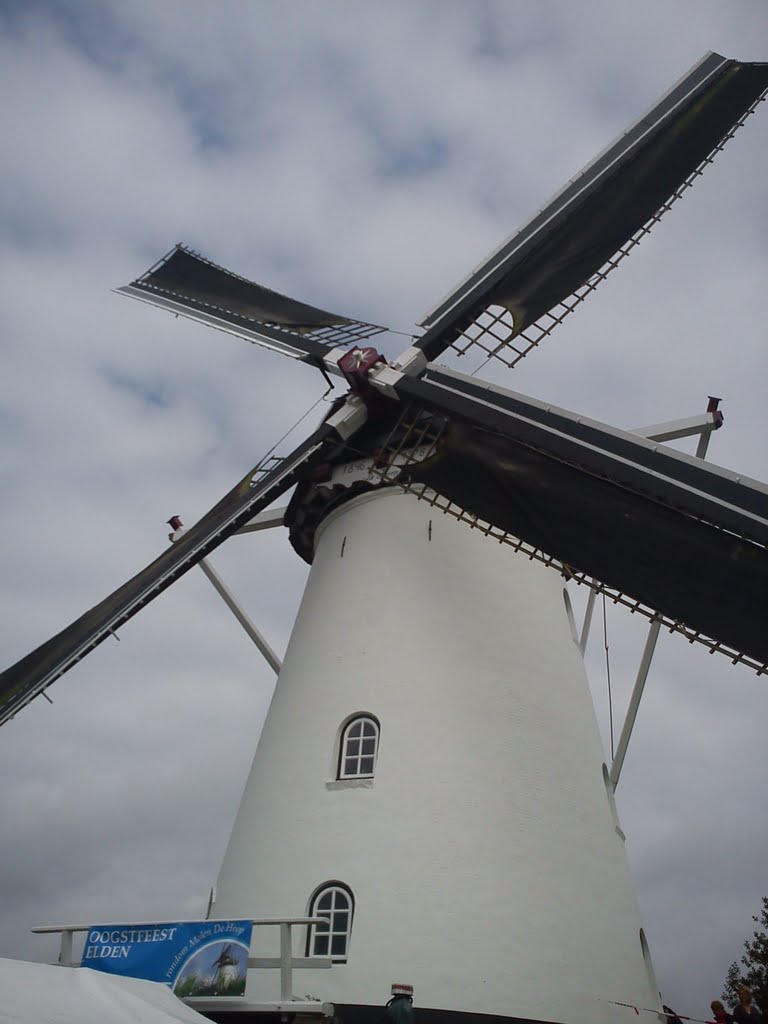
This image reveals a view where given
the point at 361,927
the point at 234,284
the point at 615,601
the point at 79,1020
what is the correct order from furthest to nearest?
the point at 234,284 < the point at 615,601 < the point at 361,927 < the point at 79,1020

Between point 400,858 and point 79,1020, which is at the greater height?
point 400,858

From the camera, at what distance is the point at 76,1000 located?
461 cm

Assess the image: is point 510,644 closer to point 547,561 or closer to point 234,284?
point 547,561

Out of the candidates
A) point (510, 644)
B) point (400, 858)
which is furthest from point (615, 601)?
point (400, 858)

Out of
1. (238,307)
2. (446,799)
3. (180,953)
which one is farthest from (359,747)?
(238,307)

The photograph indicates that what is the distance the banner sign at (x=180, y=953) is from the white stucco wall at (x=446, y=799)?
1.42m

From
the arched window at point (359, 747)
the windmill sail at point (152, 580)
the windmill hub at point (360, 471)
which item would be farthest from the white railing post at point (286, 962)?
the windmill hub at point (360, 471)

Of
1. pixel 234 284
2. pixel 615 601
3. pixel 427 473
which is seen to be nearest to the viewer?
pixel 615 601

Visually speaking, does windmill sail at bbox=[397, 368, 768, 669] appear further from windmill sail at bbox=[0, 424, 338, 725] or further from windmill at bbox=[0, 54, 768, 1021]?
windmill sail at bbox=[0, 424, 338, 725]

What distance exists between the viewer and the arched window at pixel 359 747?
29.5 feet

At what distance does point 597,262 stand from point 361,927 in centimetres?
883

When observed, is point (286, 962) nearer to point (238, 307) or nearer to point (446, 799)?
point (446, 799)

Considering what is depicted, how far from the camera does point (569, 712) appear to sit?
32.7 ft

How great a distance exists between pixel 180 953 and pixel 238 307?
1055 cm
